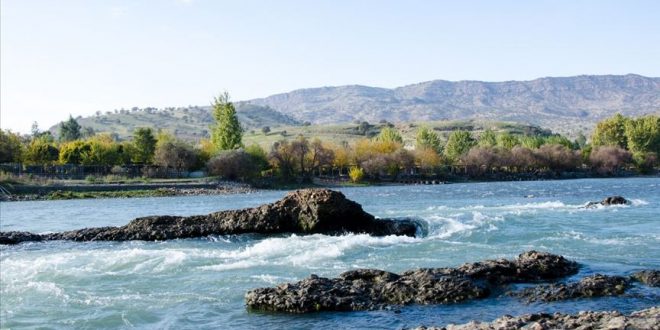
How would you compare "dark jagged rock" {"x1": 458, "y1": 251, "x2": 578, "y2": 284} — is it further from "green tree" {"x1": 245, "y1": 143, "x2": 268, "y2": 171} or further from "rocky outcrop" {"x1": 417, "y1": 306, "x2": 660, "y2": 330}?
"green tree" {"x1": 245, "y1": 143, "x2": 268, "y2": 171}

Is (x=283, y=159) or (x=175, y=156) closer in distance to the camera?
(x=175, y=156)

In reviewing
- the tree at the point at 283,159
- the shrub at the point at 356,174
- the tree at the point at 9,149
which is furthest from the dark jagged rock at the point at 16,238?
the shrub at the point at 356,174

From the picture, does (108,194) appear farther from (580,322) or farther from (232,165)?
(580,322)

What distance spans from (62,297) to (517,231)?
22.0m

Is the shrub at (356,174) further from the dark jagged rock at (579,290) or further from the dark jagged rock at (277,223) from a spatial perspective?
the dark jagged rock at (579,290)

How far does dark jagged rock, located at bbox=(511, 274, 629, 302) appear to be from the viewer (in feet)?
56.4

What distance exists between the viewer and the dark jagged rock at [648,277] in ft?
60.6

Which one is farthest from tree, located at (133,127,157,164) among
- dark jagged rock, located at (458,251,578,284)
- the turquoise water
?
dark jagged rock, located at (458,251,578,284)

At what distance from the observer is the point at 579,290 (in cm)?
1745

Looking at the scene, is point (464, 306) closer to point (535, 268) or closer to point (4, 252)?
point (535, 268)

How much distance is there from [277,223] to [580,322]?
2261 cm

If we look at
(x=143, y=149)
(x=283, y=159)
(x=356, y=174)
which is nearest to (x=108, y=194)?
(x=143, y=149)

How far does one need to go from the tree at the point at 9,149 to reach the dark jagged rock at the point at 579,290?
12042 cm

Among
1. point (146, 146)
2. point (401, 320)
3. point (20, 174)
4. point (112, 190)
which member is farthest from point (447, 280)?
point (146, 146)
